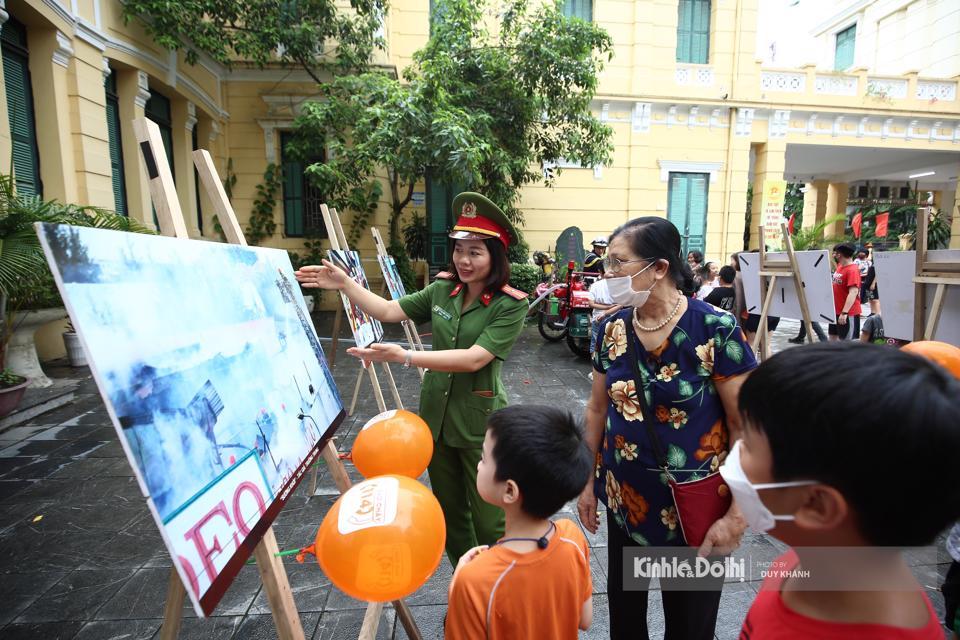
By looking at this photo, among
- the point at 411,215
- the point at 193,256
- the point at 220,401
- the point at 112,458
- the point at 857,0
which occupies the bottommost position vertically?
the point at 112,458

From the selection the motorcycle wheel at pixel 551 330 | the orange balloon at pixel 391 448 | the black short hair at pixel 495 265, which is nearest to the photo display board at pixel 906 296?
the black short hair at pixel 495 265

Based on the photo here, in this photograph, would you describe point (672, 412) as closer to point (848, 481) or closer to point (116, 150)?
point (848, 481)

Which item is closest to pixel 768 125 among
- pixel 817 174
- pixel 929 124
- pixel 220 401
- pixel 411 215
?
pixel 929 124

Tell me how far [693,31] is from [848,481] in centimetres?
1334

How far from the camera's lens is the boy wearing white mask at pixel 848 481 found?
587 mm

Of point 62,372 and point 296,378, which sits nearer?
point 296,378

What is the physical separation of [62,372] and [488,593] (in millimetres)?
6778

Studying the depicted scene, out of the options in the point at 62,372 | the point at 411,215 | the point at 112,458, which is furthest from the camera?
the point at 411,215

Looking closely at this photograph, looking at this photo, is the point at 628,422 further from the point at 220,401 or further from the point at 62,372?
the point at 62,372

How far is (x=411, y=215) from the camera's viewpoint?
10.8 meters

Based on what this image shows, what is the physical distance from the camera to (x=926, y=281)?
2.85 m

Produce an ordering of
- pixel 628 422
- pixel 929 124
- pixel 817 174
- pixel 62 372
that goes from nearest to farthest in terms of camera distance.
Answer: pixel 628 422, pixel 62 372, pixel 929 124, pixel 817 174

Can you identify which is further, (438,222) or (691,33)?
(691,33)

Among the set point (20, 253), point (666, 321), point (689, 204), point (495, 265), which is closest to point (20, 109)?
point (20, 253)
